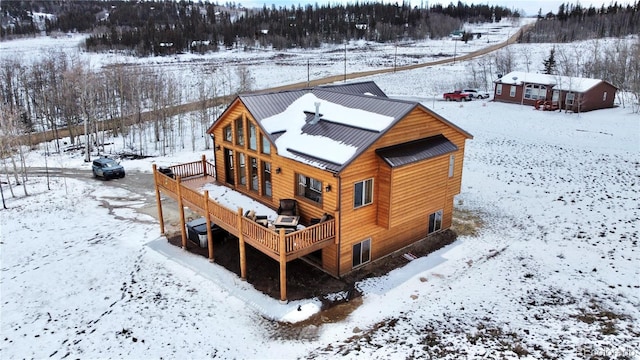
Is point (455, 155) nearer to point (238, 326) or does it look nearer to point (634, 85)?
point (238, 326)

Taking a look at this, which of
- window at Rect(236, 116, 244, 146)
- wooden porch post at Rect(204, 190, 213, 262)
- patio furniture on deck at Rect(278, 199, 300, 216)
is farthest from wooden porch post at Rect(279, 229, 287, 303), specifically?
window at Rect(236, 116, 244, 146)

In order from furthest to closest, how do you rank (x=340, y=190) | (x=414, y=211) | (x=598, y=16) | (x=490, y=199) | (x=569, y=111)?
(x=598, y=16), (x=569, y=111), (x=490, y=199), (x=414, y=211), (x=340, y=190)

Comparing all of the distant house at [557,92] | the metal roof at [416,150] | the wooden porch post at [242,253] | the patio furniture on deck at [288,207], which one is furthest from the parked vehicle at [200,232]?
the distant house at [557,92]

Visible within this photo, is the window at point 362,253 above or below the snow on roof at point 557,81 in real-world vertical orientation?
below

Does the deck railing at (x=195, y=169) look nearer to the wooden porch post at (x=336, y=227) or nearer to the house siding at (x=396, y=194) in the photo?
the wooden porch post at (x=336, y=227)

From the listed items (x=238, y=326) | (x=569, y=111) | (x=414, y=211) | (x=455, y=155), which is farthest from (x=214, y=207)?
(x=569, y=111)

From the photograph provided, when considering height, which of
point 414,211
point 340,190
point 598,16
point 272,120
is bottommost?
point 414,211
